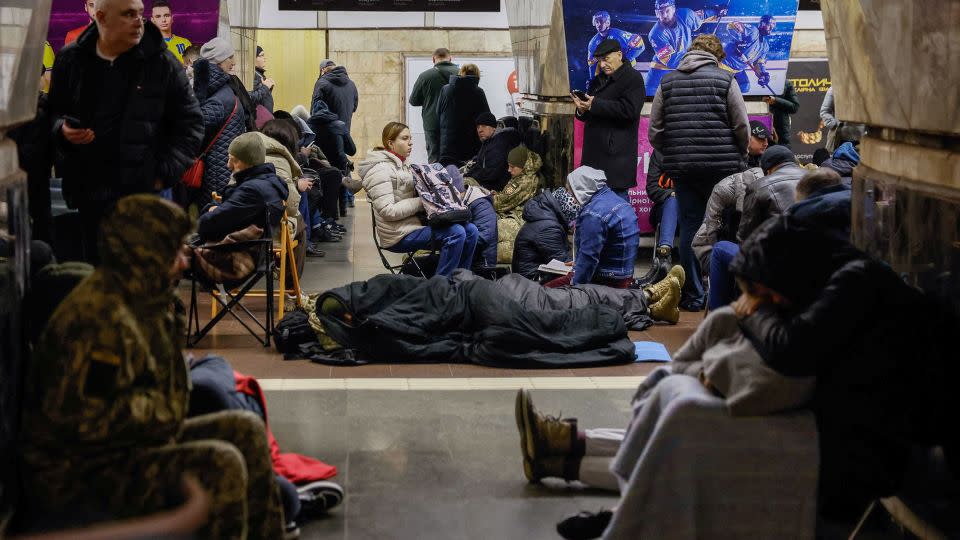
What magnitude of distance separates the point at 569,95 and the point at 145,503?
8320 millimetres

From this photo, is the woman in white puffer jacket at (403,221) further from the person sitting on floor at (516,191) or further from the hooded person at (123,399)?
the hooded person at (123,399)

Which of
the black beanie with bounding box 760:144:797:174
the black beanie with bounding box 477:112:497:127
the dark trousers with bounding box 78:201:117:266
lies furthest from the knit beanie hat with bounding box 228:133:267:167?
the black beanie with bounding box 477:112:497:127

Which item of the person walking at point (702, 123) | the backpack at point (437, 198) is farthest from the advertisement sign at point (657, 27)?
the backpack at point (437, 198)

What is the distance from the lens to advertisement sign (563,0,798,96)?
36.4 ft

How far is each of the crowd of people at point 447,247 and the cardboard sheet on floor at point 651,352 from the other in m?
0.39

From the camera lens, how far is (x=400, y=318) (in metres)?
7.22

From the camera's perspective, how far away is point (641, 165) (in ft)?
36.0

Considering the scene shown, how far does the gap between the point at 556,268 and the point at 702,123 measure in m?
1.46

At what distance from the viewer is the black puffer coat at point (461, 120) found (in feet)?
42.5

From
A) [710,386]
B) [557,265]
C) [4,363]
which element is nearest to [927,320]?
[710,386]

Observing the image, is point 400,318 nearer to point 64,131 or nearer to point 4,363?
point 64,131

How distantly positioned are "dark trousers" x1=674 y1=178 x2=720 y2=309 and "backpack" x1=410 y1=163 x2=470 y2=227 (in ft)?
5.14

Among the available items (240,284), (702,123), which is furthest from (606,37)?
(240,284)

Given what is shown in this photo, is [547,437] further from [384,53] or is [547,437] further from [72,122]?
[384,53]
